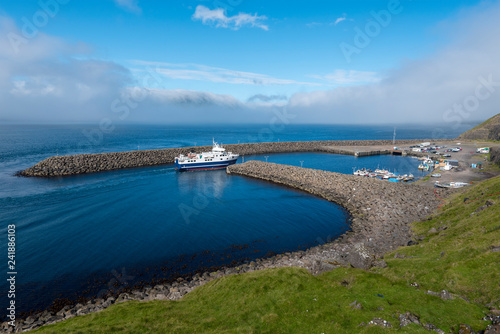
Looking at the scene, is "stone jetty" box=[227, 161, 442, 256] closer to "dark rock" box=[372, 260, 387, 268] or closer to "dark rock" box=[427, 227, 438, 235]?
"dark rock" box=[372, 260, 387, 268]

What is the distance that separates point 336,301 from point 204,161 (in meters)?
68.9

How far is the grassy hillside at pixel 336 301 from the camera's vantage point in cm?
1291

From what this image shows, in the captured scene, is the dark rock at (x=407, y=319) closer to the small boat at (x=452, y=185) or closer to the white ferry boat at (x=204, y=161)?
the small boat at (x=452, y=185)

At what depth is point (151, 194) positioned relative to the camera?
53.9 meters

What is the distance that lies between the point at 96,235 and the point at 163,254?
38.9 feet

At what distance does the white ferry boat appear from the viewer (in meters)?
77.9

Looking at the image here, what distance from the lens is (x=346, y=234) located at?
33.2 meters

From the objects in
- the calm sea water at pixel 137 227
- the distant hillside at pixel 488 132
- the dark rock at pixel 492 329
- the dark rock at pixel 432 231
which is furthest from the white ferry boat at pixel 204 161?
the distant hillside at pixel 488 132

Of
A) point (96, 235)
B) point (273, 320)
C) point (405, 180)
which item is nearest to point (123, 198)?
point (96, 235)

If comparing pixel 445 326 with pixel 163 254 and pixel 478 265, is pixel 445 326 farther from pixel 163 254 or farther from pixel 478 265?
pixel 163 254

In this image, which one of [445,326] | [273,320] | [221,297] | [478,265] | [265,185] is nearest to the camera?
[445,326]

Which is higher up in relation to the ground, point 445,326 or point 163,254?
point 445,326

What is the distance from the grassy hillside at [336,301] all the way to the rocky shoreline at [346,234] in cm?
367

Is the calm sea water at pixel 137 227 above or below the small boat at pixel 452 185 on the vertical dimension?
below
